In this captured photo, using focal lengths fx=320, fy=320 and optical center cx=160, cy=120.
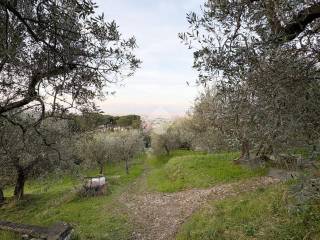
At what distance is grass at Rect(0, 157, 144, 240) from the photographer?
53.2ft

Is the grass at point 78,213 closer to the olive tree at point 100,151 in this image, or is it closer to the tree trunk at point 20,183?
the tree trunk at point 20,183

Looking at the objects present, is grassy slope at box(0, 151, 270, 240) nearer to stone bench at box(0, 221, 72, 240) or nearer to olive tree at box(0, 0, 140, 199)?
stone bench at box(0, 221, 72, 240)

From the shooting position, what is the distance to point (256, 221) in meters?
10.7

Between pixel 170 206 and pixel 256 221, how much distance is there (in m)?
9.64

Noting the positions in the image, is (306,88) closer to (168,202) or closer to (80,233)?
(80,233)

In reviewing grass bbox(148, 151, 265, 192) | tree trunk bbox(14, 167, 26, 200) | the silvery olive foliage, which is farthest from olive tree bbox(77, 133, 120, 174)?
grass bbox(148, 151, 265, 192)

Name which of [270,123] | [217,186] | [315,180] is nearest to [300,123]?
[270,123]

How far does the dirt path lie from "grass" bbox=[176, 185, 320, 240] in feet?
6.98

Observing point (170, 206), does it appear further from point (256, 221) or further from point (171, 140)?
point (171, 140)

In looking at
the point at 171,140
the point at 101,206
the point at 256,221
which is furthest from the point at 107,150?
the point at 256,221

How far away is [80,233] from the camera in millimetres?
15898

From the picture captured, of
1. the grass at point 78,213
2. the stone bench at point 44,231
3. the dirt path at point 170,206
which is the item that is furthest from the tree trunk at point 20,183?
the stone bench at point 44,231

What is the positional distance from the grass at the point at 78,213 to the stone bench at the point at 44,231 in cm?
44

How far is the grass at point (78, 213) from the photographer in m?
16.2
